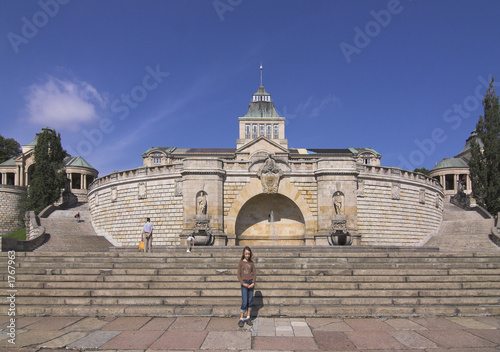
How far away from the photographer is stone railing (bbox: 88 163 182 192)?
96.1ft

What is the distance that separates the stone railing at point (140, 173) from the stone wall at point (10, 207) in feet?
80.1

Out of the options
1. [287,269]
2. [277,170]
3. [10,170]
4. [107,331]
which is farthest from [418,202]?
[10,170]

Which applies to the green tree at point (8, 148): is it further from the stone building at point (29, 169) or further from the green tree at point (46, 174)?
the green tree at point (46, 174)

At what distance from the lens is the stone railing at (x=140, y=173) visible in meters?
29.3

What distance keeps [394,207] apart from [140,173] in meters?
20.5

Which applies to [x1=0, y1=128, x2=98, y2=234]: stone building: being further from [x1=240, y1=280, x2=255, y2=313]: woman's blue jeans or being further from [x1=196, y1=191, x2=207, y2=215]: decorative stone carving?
[x1=240, y1=280, x2=255, y2=313]: woman's blue jeans

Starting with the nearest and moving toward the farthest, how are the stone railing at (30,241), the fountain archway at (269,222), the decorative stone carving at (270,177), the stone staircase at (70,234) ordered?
the stone railing at (30,241) < the decorative stone carving at (270,177) < the fountain archway at (269,222) < the stone staircase at (70,234)

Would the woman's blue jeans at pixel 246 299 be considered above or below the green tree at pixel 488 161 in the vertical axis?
below

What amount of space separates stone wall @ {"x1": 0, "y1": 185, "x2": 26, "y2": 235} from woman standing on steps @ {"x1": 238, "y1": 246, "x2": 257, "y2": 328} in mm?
51675

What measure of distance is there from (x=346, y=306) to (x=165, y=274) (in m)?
6.11

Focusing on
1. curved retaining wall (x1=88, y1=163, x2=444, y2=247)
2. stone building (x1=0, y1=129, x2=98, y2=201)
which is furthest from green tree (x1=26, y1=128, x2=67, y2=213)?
stone building (x1=0, y1=129, x2=98, y2=201)

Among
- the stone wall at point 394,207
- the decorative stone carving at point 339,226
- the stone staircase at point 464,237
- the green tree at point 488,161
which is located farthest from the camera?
the green tree at point 488,161

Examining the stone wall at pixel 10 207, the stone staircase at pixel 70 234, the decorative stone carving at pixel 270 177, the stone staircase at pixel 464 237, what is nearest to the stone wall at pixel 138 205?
the stone staircase at pixel 70 234

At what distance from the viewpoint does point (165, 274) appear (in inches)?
523
